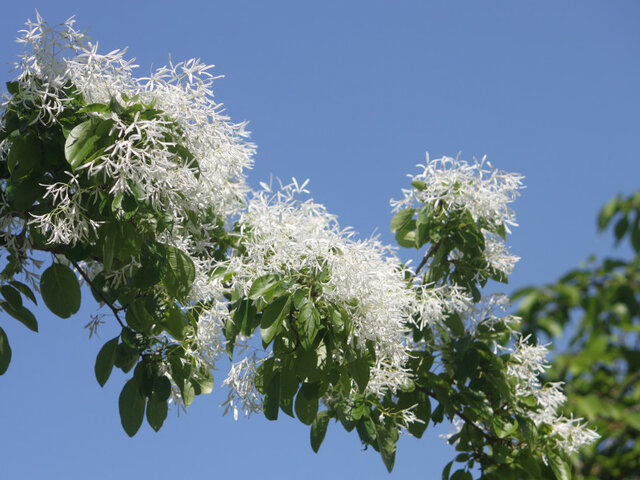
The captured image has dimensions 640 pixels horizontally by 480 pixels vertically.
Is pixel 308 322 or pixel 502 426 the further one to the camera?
pixel 502 426

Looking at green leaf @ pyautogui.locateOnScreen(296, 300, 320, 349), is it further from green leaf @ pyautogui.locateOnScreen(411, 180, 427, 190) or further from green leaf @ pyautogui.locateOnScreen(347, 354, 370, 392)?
green leaf @ pyautogui.locateOnScreen(411, 180, 427, 190)

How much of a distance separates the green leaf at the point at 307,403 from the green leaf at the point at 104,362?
75cm

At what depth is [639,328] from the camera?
1360 mm

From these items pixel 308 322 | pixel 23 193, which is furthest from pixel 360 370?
pixel 23 193

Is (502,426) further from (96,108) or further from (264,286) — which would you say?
(96,108)

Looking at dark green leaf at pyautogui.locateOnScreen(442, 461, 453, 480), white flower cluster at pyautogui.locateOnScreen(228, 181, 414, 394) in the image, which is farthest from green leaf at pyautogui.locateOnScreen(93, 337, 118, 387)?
dark green leaf at pyautogui.locateOnScreen(442, 461, 453, 480)

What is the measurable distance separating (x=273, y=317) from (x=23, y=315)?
3.33ft

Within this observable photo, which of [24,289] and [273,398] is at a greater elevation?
[24,289]

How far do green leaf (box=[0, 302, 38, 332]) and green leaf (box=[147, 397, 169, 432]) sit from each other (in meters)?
0.54

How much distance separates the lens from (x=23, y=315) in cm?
293

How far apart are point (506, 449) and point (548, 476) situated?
0.22 m

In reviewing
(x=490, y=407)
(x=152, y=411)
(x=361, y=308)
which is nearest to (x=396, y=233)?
(x=490, y=407)

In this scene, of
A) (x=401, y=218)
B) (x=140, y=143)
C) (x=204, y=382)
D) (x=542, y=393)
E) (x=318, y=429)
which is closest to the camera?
(x=140, y=143)

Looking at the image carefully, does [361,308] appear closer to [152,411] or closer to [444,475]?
[152,411]
